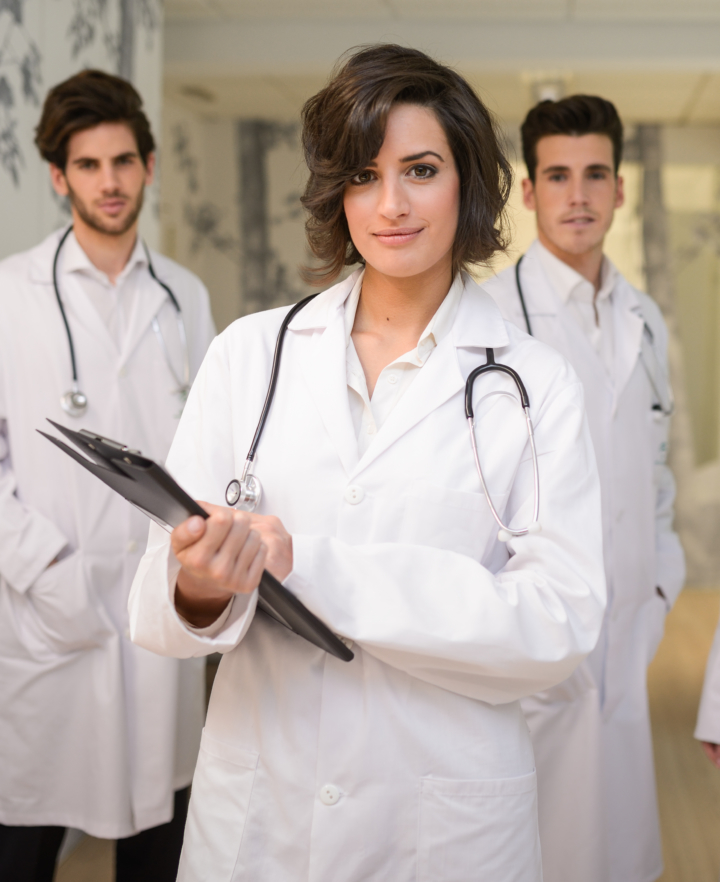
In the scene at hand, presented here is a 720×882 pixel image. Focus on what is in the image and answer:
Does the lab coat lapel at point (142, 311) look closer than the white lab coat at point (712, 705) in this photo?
No

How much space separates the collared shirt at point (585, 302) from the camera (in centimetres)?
228

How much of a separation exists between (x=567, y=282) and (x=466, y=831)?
1.47 m

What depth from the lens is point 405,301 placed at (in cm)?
134

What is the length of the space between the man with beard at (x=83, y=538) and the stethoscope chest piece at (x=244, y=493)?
0.99 meters

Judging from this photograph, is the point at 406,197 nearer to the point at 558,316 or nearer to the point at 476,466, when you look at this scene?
the point at 476,466

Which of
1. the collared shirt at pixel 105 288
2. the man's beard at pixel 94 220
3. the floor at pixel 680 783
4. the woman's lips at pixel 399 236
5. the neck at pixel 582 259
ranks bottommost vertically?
the floor at pixel 680 783

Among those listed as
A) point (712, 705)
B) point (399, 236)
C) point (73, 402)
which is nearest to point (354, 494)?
point (399, 236)

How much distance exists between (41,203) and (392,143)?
156 cm

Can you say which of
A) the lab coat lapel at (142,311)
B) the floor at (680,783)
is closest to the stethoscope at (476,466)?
the lab coat lapel at (142,311)

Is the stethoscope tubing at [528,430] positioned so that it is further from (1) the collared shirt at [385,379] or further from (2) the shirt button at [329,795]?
(2) the shirt button at [329,795]

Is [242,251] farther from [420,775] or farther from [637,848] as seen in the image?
[420,775]

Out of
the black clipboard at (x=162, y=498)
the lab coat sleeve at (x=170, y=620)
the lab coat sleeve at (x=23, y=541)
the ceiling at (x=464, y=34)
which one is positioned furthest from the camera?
the ceiling at (x=464, y=34)

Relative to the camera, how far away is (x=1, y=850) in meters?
2.05

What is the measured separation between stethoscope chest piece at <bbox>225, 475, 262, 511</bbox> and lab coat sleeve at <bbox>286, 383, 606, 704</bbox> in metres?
0.13
